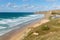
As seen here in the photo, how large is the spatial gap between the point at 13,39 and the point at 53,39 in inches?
336

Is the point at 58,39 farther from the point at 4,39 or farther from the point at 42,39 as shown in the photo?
the point at 4,39

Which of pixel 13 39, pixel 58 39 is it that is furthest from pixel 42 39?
pixel 13 39

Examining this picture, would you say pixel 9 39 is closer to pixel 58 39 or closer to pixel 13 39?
pixel 13 39

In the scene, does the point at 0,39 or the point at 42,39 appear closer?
the point at 42,39

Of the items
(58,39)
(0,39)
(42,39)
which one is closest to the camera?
(58,39)

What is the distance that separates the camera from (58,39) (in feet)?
45.7

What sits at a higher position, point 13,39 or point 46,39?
point 46,39

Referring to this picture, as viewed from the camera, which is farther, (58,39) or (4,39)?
(4,39)

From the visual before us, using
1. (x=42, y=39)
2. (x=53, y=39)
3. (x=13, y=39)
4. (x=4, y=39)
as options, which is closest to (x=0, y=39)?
(x=4, y=39)

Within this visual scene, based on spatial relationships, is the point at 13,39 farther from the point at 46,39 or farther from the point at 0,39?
the point at 46,39

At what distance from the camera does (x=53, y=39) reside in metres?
14.1

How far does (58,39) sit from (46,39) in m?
1.35

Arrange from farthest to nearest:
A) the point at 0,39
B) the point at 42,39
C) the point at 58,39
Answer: the point at 0,39, the point at 42,39, the point at 58,39

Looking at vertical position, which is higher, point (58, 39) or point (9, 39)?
A: point (58, 39)
